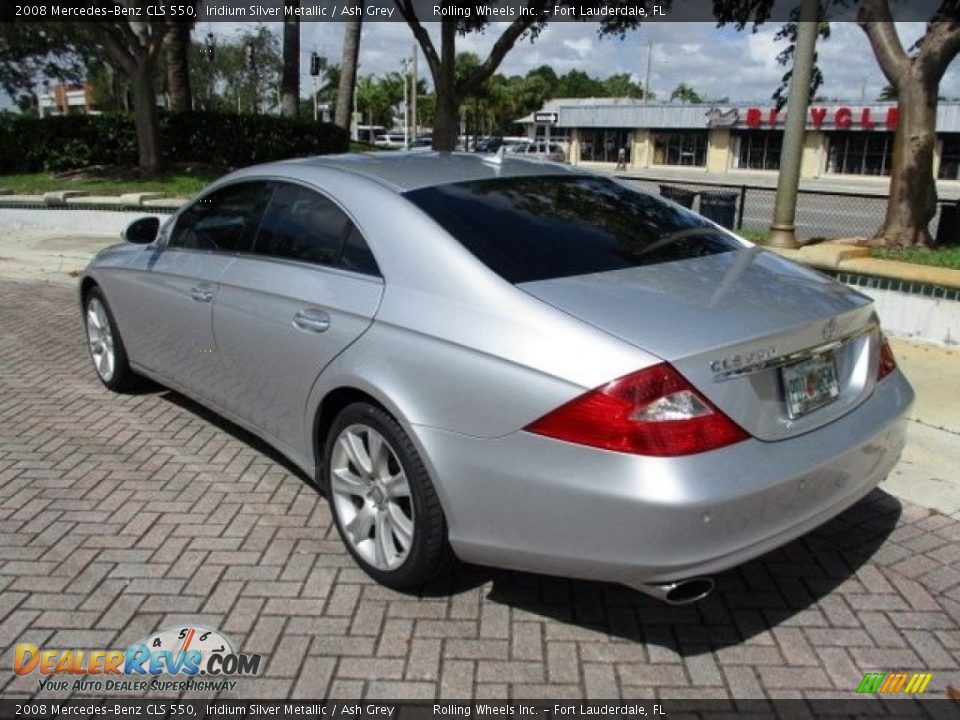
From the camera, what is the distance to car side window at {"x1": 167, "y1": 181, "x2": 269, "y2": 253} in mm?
4004

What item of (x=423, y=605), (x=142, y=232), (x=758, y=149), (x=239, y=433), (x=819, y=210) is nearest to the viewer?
(x=423, y=605)

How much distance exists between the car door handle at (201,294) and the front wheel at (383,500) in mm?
1178

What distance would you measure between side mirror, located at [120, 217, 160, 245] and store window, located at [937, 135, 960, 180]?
43.1m

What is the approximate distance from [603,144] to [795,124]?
49.5 m

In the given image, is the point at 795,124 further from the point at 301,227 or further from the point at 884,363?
the point at 301,227

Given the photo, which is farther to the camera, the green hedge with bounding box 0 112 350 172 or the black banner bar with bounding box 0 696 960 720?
the green hedge with bounding box 0 112 350 172

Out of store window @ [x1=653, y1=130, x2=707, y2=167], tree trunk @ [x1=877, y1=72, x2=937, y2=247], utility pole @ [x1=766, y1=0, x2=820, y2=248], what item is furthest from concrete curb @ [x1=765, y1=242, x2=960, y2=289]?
store window @ [x1=653, y1=130, x2=707, y2=167]

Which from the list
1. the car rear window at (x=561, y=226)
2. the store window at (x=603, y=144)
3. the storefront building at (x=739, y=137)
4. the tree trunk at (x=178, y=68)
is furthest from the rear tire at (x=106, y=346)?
the store window at (x=603, y=144)

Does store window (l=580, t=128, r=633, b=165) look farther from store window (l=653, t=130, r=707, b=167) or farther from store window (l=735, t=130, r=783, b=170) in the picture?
store window (l=735, t=130, r=783, b=170)

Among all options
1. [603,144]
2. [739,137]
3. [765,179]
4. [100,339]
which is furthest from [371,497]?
[603,144]

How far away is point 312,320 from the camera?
3314 millimetres

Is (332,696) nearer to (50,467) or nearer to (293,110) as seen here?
(50,467)

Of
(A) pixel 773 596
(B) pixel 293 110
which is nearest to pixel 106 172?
(B) pixel 293 110

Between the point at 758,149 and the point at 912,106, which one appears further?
the point at 758,149
